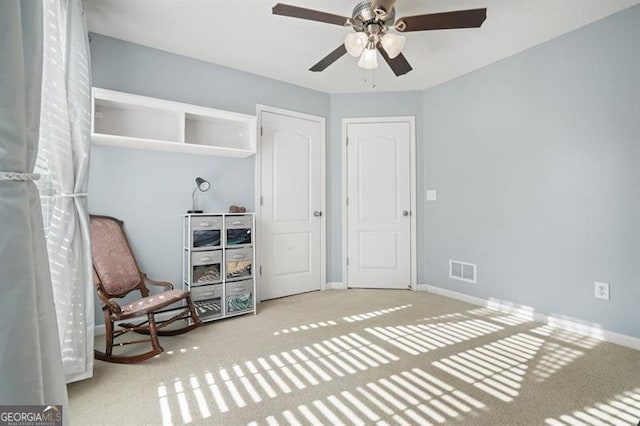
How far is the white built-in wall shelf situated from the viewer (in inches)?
96.9

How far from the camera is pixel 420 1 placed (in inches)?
85.5

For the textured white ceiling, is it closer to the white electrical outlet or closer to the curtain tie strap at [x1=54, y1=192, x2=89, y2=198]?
the curtain tie strap at [x1=54, y1=192, x2=89, y2=198]

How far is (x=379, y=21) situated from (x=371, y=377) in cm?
226

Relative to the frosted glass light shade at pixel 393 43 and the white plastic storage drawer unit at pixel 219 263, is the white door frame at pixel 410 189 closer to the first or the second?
the white plastic storage drawer unit at pixel 219 263

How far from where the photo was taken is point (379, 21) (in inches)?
78.2

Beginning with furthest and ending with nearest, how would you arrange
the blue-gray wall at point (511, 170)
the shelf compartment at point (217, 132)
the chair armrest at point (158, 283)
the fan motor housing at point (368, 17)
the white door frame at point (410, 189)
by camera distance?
the white door frame at point (410, 189), the shelf compartment at point (217, 132), the chair armrest at point (158, 283), the blue-gray wall at point (511, 170), the fan motor housing at point (368, 17)

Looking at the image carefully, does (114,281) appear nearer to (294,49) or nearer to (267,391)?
(267,391)

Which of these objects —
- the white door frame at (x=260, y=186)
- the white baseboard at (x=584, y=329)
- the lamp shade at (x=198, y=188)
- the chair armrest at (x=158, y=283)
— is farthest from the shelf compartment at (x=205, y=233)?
the white baseboard at (x=584, y=329)

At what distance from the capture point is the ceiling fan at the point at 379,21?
183 centimetres

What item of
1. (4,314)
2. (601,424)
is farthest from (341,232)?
(4,314)

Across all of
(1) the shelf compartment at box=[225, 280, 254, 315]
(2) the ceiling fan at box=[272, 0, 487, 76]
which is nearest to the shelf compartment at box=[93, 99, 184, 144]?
(1) the shelf compartment at box=[225, 280, 254, 315]

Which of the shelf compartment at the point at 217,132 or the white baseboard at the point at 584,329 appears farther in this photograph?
the shelf compartment at the point at 217,132

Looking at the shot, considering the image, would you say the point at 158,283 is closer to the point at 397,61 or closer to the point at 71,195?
the point at 71,195

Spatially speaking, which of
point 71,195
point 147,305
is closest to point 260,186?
point 147,305
